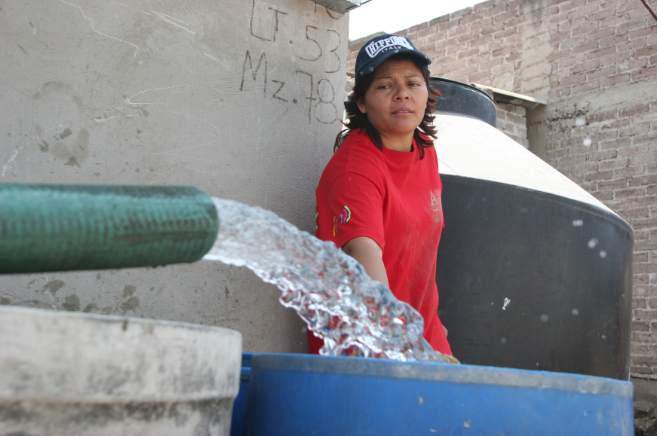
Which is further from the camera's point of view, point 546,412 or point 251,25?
point 251,25

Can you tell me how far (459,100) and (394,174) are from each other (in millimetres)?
1318

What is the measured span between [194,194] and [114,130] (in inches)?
29.1

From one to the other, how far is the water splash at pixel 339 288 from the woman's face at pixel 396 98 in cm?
58

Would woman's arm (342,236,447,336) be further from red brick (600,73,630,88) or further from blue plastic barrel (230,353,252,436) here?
red brick (600,73,630,88)

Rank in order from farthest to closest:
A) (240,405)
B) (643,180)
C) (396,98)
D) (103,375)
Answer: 1. (643,180)
2. (396,98)
3. (240,405)
4. (103,375)

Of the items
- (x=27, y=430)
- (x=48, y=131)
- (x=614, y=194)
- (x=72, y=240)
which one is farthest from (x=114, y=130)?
(x=614, y=194)

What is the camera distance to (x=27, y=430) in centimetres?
59

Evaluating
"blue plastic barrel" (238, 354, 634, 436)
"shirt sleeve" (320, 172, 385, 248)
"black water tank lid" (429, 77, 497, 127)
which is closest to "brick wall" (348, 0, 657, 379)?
"black water tank lid" (429, 77, 497, 127)

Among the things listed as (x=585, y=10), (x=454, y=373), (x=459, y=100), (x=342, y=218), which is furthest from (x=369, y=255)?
(x=585, y=10)

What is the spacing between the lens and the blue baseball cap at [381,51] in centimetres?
152

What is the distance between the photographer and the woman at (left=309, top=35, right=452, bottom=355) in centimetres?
141

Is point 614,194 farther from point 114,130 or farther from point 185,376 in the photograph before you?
point 185,376

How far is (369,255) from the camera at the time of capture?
1.25 metres

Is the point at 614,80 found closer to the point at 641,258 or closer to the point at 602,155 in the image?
the point at 602,155
